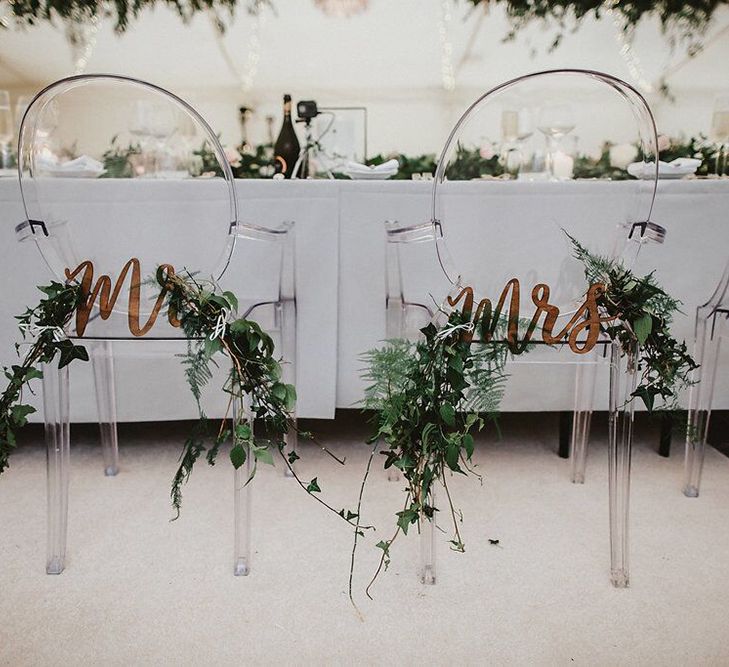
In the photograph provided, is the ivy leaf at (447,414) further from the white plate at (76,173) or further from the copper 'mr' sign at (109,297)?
the white plate at (76,173)

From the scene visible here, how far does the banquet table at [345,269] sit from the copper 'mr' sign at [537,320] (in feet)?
0.97

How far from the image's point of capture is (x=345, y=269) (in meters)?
1.45

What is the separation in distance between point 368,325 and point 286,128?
994mm

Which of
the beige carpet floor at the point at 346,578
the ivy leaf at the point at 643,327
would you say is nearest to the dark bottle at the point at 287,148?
the beige carpet floor at the point at 346,578

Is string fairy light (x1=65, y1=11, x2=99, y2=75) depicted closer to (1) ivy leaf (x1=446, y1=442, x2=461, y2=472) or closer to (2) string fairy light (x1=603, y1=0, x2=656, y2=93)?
(2) string fairy light (x1=603, y1=0, x2=656, y2=93)

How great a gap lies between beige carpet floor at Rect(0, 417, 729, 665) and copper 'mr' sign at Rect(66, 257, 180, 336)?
0.41 m

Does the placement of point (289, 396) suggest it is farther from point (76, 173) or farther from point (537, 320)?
point (76, 173)

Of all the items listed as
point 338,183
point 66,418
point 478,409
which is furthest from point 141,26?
point 478,409

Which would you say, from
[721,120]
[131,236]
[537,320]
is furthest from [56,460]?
[721,120]

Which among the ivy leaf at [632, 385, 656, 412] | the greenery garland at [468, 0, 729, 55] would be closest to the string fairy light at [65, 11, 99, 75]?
the greenery garland at [468, 0, 729, 55]

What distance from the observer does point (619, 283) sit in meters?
0.99

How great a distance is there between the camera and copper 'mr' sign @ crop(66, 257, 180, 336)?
97cm

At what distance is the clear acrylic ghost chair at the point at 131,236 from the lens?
1.02 meters

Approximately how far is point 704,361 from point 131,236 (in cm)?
116
